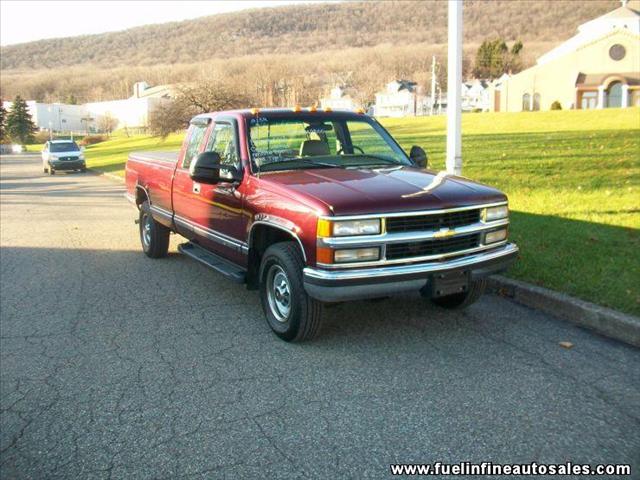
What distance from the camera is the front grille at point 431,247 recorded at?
14.8 feet

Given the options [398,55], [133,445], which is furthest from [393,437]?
[398,55]

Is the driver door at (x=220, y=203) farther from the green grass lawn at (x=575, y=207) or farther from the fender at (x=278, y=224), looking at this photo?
the green grass lawn at (x=575, y=207)

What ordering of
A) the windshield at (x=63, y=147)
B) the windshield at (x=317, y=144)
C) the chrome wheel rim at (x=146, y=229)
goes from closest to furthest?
the windshield at (x=317, y=144)
the chrome wheel rim at (x=146, y=229)
the windshield at (x=63, y=147)

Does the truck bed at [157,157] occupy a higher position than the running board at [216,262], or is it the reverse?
the truck bed at [157,157]

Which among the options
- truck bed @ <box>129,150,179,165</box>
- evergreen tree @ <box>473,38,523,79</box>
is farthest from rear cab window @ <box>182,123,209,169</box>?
evergreen tree @ <box>473,38,523,79</box>

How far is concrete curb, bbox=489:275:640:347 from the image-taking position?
16.0 ft

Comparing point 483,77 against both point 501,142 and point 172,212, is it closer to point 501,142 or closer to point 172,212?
point 501,142

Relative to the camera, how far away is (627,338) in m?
4.86

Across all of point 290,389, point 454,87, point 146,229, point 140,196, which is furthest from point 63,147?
point 290,389

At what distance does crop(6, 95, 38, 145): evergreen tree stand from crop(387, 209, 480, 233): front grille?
98.0 metres

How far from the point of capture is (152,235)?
8367mm

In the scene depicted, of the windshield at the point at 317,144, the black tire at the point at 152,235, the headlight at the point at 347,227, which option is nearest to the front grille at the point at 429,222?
the headlight at the point at 347,227

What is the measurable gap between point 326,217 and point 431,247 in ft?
2.94

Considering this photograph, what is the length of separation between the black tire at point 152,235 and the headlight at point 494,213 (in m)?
4.79
